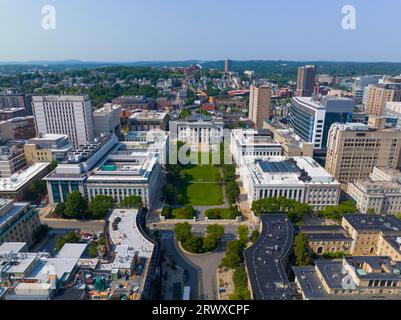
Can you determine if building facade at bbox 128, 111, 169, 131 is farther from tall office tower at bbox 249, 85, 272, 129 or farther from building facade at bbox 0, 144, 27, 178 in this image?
building facade at bbox 0, 144, 27, 178

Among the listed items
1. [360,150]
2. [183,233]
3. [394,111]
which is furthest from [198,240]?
[394,111]

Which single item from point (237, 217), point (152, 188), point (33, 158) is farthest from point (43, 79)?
point (237, 217)

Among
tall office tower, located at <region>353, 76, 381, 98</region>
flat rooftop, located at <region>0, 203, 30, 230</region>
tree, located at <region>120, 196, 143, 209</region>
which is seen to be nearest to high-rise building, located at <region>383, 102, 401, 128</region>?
tall office tower, located at <region>353, 76, 381, 98</region>

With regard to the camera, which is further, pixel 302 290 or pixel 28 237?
pixel 28 237

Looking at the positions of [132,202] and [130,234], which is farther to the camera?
[132,202]

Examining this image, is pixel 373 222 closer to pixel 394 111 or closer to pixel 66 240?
pixel 66 240
